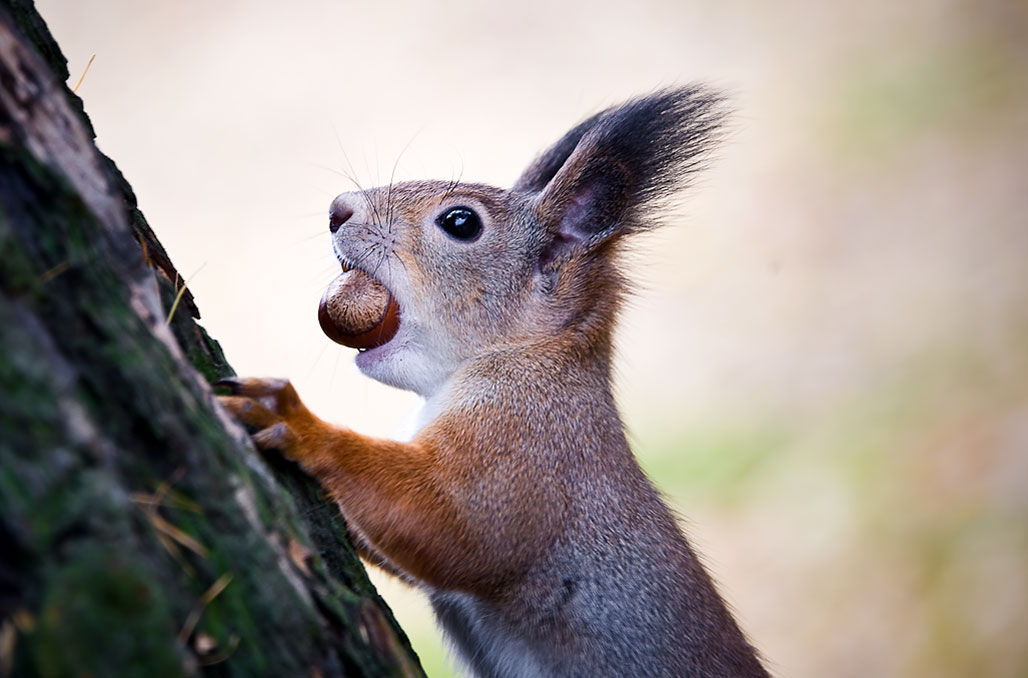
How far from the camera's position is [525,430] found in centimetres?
268

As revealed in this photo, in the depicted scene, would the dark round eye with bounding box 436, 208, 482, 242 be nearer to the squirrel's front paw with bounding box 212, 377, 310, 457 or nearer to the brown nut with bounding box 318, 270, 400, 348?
the brown nut with bounding box 318, 270, 400, 348

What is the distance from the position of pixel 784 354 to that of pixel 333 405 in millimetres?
3767

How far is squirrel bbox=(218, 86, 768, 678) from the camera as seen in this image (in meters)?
2.42

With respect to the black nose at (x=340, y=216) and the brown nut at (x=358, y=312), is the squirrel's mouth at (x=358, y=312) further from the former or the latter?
the black nose at (x=340, y=216)

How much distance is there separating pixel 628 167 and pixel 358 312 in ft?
3.18

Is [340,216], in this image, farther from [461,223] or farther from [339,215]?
[461,223]

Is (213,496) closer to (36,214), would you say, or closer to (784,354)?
(36,214)

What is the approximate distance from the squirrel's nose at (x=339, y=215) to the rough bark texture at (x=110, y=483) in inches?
58.5

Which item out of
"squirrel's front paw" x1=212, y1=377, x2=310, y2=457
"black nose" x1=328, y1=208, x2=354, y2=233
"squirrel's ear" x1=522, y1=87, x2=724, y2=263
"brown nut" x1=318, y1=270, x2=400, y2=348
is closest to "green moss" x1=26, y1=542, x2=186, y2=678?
"squirrel's front paw" x1=212, y1=377, x2=310, y2=457

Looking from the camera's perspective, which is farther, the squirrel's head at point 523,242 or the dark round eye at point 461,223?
the dark round eye at point 461,223

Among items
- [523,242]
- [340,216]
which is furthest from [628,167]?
[340,216]

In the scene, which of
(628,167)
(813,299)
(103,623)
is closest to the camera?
(103,623)

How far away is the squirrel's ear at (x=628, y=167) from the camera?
303cm

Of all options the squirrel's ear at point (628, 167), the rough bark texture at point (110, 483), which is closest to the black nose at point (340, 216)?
the squirrel's ear at point (628, 167)
